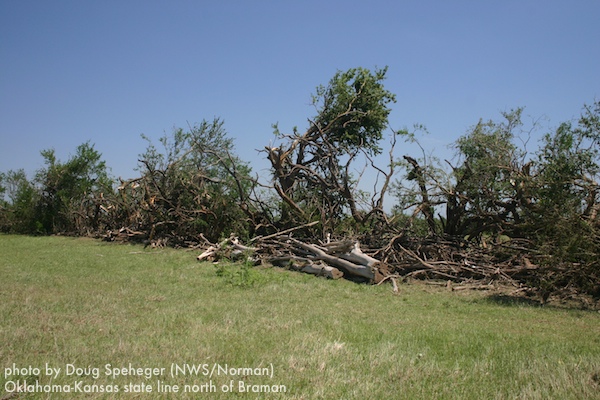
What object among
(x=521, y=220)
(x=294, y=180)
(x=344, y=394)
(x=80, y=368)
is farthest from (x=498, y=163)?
(x=80, y=368)

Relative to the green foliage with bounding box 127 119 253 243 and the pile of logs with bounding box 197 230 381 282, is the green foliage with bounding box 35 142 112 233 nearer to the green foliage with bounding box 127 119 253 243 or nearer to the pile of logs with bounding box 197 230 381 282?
the green foliage with bounding box 127 119 253 243

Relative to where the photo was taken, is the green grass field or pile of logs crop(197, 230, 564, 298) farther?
pile of logs crop(197, 230, 564, 298)

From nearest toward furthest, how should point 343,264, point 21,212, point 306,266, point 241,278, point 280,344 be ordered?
1. point 280,344
2. point 241,278
3. point 343,264
4. point 306,266
5. point 21,212

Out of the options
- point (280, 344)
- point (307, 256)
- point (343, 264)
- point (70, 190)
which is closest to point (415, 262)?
point (343, 264)

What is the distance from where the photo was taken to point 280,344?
18.6 feet

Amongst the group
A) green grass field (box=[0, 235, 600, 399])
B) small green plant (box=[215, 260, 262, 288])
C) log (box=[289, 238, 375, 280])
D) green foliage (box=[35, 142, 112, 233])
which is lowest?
green grass field (box=[0, 235, 600, 399])

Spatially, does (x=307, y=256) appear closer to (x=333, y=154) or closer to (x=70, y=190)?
(x=333, y=154)

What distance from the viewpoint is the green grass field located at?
442 centimetres

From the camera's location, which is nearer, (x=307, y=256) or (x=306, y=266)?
(x=306, y=266)

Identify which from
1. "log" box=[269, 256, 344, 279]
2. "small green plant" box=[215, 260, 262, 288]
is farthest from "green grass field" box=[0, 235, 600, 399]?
"log" box=[269, 256, 344, 279]

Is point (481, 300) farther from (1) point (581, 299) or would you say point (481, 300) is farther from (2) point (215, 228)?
(2) point (215, 228)

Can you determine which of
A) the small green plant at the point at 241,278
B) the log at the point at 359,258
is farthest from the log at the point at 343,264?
the small green plant at the point at 241,278

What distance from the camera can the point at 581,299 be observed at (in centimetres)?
948

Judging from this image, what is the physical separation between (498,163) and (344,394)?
9.90 m
